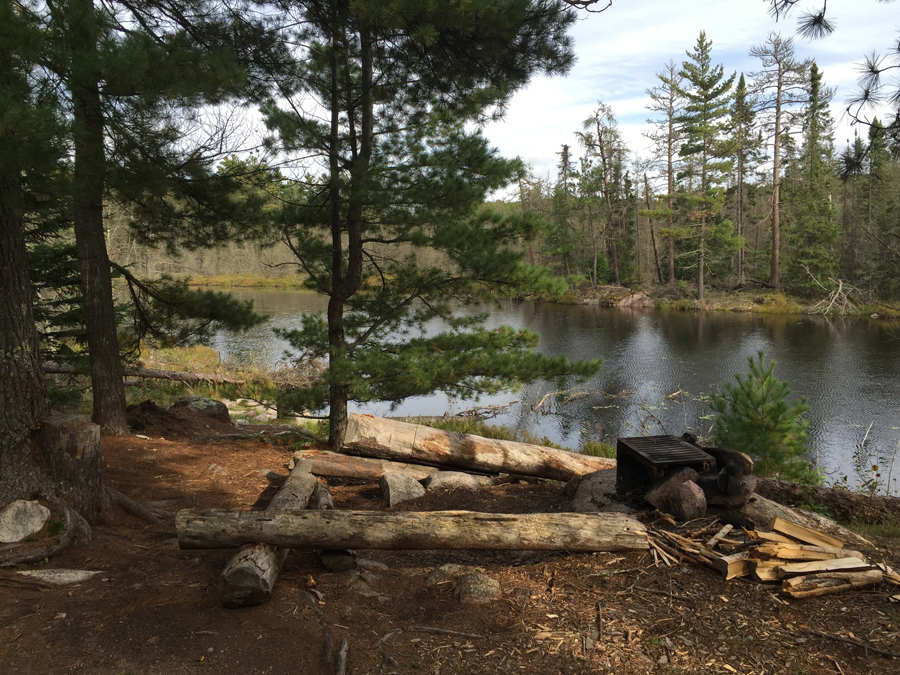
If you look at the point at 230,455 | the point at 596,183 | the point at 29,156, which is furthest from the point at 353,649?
the point at 596,183

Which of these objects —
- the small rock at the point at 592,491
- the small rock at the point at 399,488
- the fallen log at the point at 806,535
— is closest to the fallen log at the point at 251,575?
the small rock at the point at 399,488

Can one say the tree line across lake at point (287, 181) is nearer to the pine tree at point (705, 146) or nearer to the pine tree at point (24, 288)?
the pine tree at point (24, 288)

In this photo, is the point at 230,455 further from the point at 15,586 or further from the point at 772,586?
the point at 772,586

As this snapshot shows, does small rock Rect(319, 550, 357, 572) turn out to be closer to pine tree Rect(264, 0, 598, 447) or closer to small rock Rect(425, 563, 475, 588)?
small rock Rect(425, 563, 475, 588)

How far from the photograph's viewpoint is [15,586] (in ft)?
9.80

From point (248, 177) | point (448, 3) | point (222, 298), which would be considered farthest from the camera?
point (222, 298)

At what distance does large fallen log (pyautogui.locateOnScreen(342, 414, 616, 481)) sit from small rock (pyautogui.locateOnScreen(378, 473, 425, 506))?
611mm

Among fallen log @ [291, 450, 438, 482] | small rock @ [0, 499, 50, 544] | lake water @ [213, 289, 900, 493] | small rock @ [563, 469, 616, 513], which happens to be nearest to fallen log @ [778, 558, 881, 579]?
small rock @ [563, 469, 616, 513]

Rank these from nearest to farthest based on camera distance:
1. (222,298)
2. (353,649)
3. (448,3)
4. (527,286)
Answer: (353,649)
(448,3)
(527,286)
(222,298)

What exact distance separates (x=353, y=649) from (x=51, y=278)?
711cm

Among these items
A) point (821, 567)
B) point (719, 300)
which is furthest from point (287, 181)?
point (719, 300)

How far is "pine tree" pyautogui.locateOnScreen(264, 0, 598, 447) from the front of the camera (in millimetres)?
6125

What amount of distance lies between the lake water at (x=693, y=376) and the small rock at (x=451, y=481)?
8.25 feet

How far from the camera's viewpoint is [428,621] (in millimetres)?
2949
